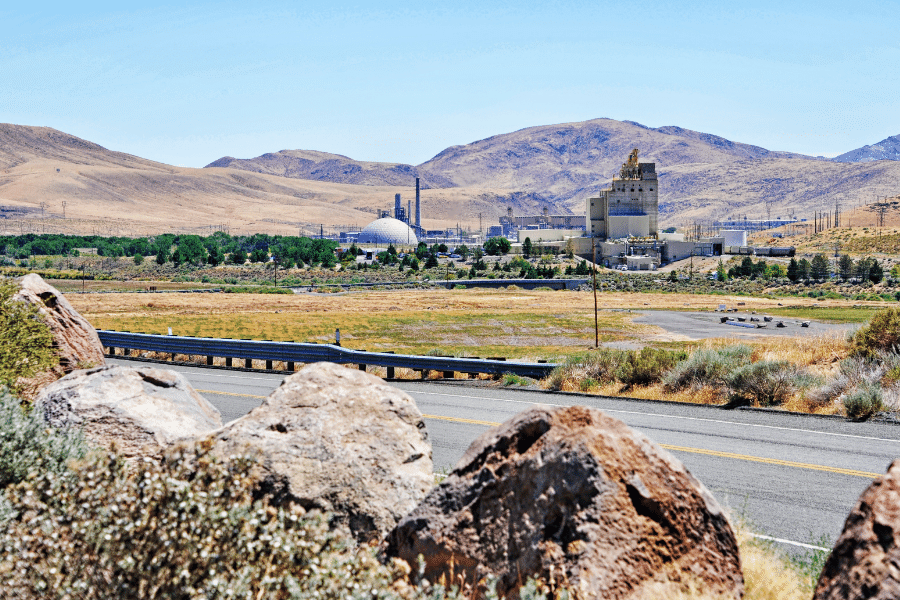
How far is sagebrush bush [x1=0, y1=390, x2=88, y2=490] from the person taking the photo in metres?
5.84

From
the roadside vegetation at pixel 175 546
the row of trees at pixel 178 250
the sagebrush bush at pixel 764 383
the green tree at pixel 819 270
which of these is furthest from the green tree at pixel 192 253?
the roadside vegetation at pixel 175 546

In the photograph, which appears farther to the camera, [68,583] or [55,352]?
[55,352]

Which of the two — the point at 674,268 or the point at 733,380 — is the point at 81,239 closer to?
the point at 674,268

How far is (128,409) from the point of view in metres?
7.68

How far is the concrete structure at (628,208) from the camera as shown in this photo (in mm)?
161375

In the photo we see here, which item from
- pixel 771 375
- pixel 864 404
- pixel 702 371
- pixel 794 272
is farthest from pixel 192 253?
pixel 864 404

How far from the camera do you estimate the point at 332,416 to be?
6.36m

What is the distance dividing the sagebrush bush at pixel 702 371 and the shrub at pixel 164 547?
13826mm

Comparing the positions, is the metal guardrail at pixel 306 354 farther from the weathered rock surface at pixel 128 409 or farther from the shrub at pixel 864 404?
the weathered rock surface at pixel 128 409

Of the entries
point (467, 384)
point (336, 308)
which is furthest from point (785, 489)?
point (336, 308)

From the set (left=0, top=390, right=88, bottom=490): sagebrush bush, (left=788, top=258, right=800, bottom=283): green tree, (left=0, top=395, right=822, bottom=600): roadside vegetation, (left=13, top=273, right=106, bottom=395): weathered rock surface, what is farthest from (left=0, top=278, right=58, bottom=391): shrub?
(left=788, top=258, right=800, bottom=283): green tree

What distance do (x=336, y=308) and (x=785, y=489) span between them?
58137 millimetres

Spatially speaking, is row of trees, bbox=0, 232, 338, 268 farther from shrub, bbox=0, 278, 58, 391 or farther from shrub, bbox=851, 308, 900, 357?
shrub, bbox=0, 278, 58, 391

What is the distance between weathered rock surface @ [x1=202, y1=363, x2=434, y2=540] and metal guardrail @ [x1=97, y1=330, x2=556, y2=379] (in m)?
14.1
